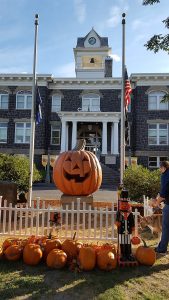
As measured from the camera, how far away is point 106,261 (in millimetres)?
5008

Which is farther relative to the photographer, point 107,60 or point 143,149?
point 107,60

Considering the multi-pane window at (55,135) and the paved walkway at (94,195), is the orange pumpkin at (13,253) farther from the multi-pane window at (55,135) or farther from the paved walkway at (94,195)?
the multi-pane window at (55,135)

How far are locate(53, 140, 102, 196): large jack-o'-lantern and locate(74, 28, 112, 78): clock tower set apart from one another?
2895 cm

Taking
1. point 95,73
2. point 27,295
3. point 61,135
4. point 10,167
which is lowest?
point 27,295

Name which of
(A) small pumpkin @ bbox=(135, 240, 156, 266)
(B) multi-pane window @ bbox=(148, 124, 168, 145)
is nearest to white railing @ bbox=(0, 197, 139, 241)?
(A) small pumpkin @ bbox=(135, 240, 156, 266)

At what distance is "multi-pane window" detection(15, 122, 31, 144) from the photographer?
33.3 m

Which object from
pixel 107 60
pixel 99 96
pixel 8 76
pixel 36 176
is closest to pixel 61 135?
pixel 99 96

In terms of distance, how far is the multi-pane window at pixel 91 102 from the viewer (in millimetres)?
33375

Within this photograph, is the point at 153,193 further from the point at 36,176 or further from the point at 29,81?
the point at 29,81

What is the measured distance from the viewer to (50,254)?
16.8 feet

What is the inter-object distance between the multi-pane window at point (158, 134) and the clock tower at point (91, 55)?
385 inches

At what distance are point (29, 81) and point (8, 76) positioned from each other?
7.22 feet

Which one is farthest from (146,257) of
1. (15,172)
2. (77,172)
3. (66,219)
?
(15,172)

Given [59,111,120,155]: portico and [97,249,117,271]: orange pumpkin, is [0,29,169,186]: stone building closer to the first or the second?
[59,111,120,155]: portico
